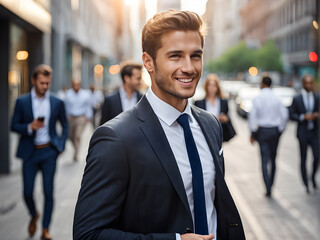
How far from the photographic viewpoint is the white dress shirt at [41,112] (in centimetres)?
579

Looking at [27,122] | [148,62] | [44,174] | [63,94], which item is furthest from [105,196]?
[63,94]

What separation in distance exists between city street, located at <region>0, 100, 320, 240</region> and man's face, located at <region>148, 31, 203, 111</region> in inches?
159

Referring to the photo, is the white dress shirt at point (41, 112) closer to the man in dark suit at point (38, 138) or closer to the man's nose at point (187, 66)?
the man in dark suit at point (38, 138)

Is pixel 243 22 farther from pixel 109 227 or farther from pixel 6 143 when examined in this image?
pixel 109 227

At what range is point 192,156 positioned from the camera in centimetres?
203

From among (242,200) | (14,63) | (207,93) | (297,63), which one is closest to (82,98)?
(14,63)

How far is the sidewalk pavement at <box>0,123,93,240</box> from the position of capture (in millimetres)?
5852

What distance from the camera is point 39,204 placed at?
726 cm

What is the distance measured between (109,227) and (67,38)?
65.9 ft

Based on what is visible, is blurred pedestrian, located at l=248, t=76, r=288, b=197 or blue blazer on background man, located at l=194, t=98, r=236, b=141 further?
blurred pedestrian, located at l=248, t=76, r=288, b=197

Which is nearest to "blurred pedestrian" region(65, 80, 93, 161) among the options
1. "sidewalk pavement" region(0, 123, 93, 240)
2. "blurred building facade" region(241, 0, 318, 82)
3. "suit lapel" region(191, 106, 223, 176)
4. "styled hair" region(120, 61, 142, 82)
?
"sidewalk pavement" region(0, 123, 93, 240)

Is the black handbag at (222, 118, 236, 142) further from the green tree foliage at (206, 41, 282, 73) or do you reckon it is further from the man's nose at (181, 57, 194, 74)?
the green tree foliage at (206, 41, 282, 73)

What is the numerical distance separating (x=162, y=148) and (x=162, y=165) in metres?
0.08

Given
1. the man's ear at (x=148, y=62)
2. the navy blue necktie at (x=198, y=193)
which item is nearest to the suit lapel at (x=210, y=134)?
the navy blue necktie at (x=198, y=193)
